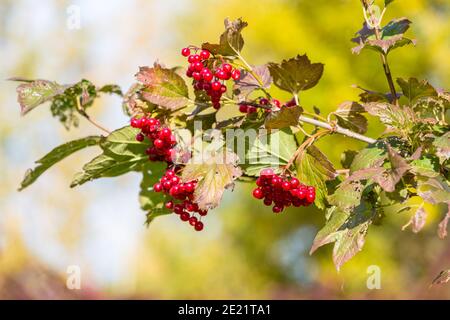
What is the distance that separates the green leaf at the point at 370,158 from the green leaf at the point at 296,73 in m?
0.22

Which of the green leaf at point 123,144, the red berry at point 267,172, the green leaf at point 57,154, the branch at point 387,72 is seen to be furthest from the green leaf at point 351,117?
the green leaf at point 57,154

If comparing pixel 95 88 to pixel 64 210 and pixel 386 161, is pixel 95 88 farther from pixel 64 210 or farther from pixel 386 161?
pixel 64 210

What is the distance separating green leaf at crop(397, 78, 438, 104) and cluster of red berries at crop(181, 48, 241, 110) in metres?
0.29

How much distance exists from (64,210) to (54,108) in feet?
23.1

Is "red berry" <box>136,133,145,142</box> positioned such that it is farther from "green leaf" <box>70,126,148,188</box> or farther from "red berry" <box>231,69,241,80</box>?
"red berry" <box>231,69,241,80</box>

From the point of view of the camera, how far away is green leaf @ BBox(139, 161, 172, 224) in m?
1.39

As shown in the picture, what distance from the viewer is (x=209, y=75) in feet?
3.71

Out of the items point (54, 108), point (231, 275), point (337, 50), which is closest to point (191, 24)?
point (337, 50)

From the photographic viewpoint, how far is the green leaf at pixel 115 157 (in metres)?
1.29

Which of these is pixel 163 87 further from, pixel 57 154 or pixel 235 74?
pixel 57 154

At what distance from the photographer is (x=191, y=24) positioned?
10734mm

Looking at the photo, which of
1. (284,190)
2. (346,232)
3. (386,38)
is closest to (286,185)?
(284,190)

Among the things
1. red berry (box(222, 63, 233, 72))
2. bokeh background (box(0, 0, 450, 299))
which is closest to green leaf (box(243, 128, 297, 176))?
red berry (box(222, 63, 233, 72))

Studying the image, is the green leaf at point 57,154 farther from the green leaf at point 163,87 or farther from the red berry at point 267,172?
the red berry at point 267,172
